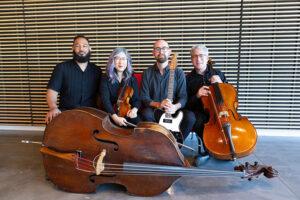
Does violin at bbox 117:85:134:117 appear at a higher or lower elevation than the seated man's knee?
higher

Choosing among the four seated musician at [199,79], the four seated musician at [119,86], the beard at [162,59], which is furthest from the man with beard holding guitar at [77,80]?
the four seated musician at [199,79]

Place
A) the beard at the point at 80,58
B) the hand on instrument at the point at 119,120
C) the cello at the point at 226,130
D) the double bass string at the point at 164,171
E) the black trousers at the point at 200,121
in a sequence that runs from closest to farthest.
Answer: the double bass string at the point at 164,171 < the cello at the point at 226,130 < the hand on instrument at the point at 119,120 < the black trousers at the point at 200,121 < the beard at the point at 80,58

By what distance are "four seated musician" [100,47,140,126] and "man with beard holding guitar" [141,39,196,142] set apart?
0.41ft

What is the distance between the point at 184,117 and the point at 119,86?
75cm

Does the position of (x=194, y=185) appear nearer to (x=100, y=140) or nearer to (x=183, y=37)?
(x=100, y=140)

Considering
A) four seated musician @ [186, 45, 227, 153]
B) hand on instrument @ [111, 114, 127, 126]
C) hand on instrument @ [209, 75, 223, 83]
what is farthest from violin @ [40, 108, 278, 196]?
hand on instrument @ [209, 75, 223, 83]

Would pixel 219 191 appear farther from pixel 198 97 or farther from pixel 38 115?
pixel 38 115

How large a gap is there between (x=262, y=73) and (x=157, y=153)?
2.30 m

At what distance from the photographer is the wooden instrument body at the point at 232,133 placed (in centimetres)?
243

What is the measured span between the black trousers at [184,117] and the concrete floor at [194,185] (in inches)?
13.4

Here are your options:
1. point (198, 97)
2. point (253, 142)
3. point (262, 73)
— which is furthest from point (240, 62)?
point (253, 142)

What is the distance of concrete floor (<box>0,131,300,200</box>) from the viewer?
7.50 feet

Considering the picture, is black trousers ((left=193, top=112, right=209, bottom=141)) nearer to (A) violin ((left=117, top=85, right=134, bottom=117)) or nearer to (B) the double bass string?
(A) violin ((left=117, top=85, right=134, bottom=117))

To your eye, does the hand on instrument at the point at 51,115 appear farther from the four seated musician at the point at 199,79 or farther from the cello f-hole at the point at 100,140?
the four seated musician at the point at 199,79
